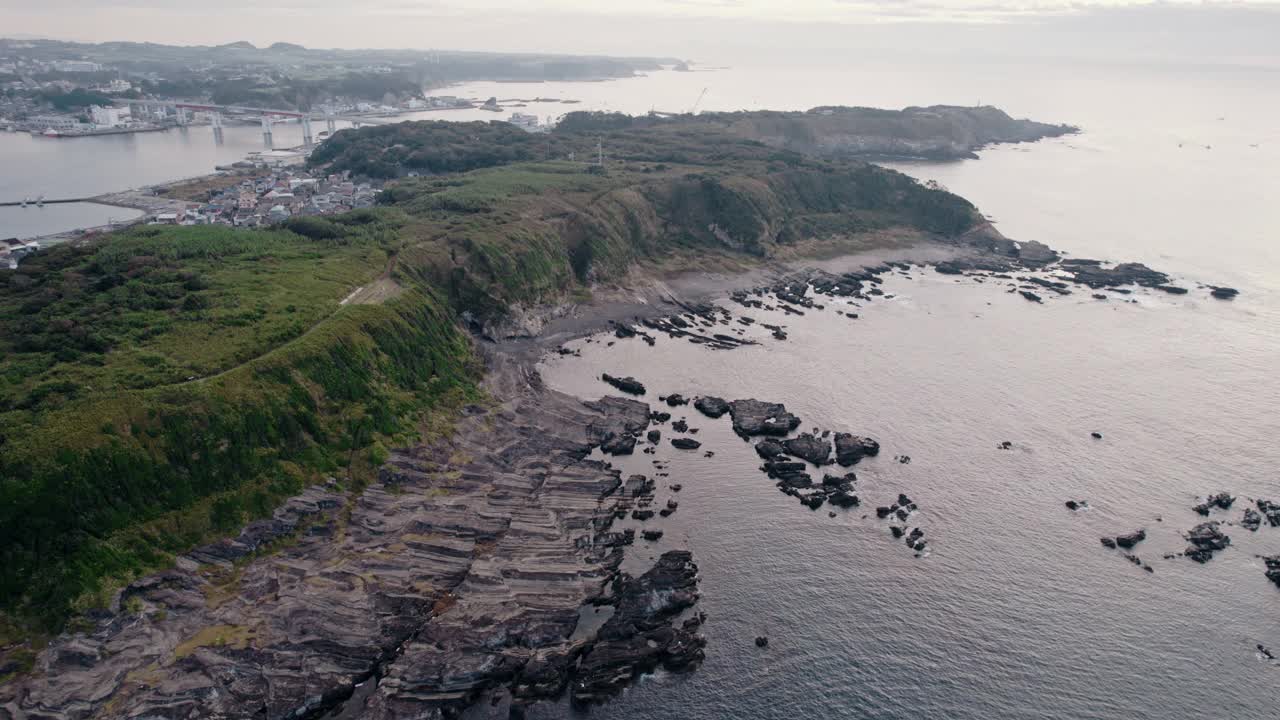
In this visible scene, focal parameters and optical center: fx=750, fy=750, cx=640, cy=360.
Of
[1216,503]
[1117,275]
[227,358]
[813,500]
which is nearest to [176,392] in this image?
[227,358]

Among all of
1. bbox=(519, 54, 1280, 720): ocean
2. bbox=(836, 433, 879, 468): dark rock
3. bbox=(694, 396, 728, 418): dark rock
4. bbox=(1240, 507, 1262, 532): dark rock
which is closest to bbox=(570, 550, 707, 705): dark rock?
bbox=(519, 54, 1280, 720): ocean

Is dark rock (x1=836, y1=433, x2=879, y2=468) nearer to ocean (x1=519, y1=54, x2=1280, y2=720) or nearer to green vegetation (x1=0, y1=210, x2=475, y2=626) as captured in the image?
ocean (x1=519, y1=54, x2=1280, y2=720)

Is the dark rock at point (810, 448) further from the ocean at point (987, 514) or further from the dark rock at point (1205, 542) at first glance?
the dark rock at point (1205, 542)

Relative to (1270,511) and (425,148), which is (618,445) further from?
(425,148)

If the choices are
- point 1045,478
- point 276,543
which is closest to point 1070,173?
point 1045,478

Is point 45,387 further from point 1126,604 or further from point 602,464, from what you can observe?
point 1126,604
